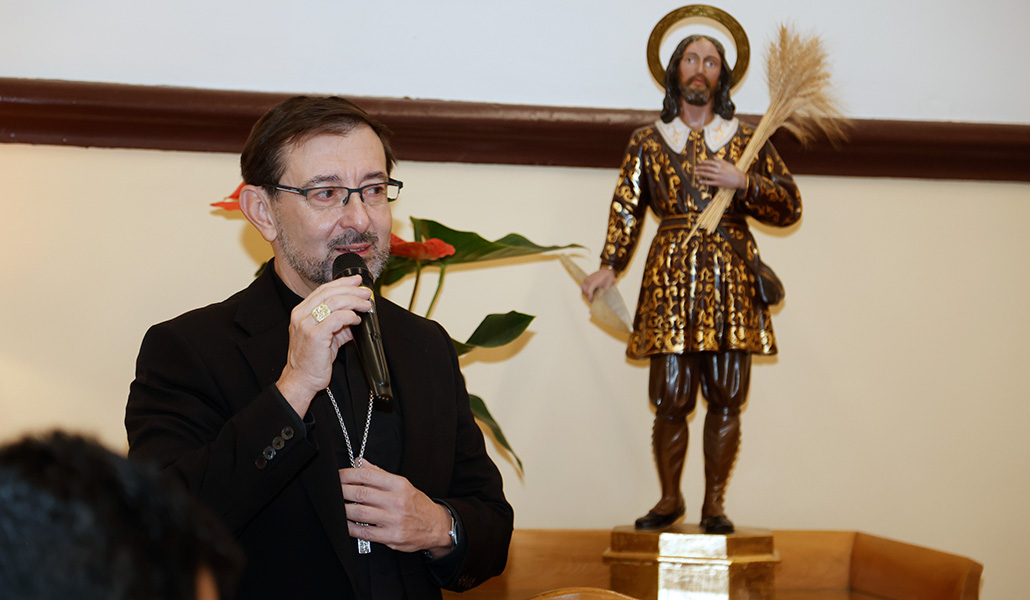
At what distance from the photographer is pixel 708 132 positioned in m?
2.51

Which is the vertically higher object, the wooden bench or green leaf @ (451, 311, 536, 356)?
green leaf @ (451, 311, 536, 356)

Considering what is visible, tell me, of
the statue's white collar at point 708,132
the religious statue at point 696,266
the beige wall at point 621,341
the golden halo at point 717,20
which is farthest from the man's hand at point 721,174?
the beige wall at point 621,341

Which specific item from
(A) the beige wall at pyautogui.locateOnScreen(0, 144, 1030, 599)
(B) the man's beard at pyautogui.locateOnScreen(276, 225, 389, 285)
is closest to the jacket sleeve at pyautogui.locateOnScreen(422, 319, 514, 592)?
(B) the man's beard at pyautogui.locateOnScreen(276, 225, 389, 285)

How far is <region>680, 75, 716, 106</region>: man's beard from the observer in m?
2.47

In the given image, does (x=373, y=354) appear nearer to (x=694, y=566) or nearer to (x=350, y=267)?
(x=350, y=267)

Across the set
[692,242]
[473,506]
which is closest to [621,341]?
[692,242]

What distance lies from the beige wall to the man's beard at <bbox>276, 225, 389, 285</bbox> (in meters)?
1.27

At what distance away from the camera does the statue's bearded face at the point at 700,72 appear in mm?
2477

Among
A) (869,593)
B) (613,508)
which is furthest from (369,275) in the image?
(869,593)

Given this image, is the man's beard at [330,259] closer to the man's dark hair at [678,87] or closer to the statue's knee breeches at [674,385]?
the statue's knee breeches at [674,385]

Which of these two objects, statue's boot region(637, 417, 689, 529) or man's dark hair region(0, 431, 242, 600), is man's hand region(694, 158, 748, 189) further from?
man's dark hair region(0, 431, 242, 600)

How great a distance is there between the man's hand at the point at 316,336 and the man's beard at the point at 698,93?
1292mm

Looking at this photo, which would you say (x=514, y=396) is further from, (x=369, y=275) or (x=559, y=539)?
(x=369, y=275)

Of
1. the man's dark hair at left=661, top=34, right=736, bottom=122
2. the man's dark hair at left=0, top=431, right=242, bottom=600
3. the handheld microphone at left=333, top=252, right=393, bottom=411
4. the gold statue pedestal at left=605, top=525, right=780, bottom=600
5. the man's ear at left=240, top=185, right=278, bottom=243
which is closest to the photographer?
the man's dark hair at left=0, top=431, right=242, bottom=600
